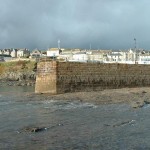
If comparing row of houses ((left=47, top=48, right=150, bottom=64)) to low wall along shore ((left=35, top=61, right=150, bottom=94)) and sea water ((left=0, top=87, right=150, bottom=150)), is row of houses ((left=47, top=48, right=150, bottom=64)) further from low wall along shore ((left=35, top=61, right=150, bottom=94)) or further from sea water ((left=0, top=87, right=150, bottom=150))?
sea water ((left=0, top=87, right=150, bottom=150))

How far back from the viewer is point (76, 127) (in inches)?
933

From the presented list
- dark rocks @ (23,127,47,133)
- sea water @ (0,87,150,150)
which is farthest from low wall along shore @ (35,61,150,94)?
dark rocks @ (23,127,47,133)

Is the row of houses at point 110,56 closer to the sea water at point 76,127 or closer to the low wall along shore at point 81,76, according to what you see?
the low wall along shore at point 81,76

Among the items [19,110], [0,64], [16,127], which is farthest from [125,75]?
[0,64]

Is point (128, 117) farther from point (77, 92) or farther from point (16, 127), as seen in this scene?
point (77, 92)

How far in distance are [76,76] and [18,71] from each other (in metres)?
73.6

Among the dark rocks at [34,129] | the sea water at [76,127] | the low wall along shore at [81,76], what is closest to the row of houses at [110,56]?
the low wall along shore at [81,76]

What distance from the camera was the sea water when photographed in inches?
741

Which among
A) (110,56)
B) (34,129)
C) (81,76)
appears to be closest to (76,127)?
(34,129)

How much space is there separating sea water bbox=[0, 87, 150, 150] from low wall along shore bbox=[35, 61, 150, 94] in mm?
13941

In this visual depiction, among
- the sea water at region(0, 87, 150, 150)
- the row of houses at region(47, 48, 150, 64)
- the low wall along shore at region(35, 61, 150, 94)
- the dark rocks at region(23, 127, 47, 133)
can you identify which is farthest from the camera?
the row of houses at region(47, 48, 150, 64)

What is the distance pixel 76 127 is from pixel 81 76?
27.6 metres

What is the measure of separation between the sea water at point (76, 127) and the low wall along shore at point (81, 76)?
13941 mm

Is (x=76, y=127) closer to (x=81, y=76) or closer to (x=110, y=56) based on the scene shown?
(x=81, y=76)
